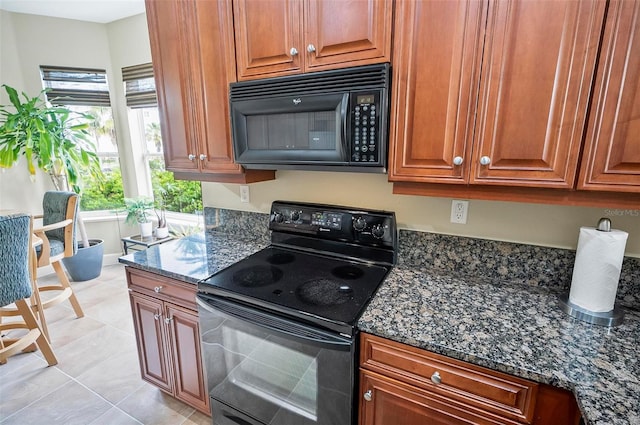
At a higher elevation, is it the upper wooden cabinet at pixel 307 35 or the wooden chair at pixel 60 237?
the upper wooden cabinet at pixel 307 35

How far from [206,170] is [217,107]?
13.0 inches

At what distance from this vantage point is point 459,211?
1.40 meters

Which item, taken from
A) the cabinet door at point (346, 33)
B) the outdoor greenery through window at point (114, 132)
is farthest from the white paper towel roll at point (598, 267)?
the outdoor greenery through window at point (114, 132)

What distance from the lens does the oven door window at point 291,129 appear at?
48.6 inches

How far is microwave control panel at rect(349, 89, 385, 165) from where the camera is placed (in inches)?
45.6

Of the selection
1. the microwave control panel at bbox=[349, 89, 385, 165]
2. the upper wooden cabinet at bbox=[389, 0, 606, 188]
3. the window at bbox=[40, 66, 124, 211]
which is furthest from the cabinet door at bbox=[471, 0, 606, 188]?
the window at bbox=[40, 66, 124, 211]

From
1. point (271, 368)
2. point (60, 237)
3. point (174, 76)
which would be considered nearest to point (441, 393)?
point (271, 368)

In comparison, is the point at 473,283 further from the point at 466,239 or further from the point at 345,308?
the point at 345,308

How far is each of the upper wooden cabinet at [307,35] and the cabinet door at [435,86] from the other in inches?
3.3

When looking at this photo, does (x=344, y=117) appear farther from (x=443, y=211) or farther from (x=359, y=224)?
(x=443, y=211)

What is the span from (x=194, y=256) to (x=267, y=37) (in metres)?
1.12

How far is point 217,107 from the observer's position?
152 centimetres

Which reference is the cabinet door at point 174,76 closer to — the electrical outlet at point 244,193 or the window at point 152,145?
the electrical outlet at point 244,193

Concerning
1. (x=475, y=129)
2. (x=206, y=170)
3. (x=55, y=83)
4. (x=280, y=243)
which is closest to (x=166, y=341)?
(x=280, y=243)
